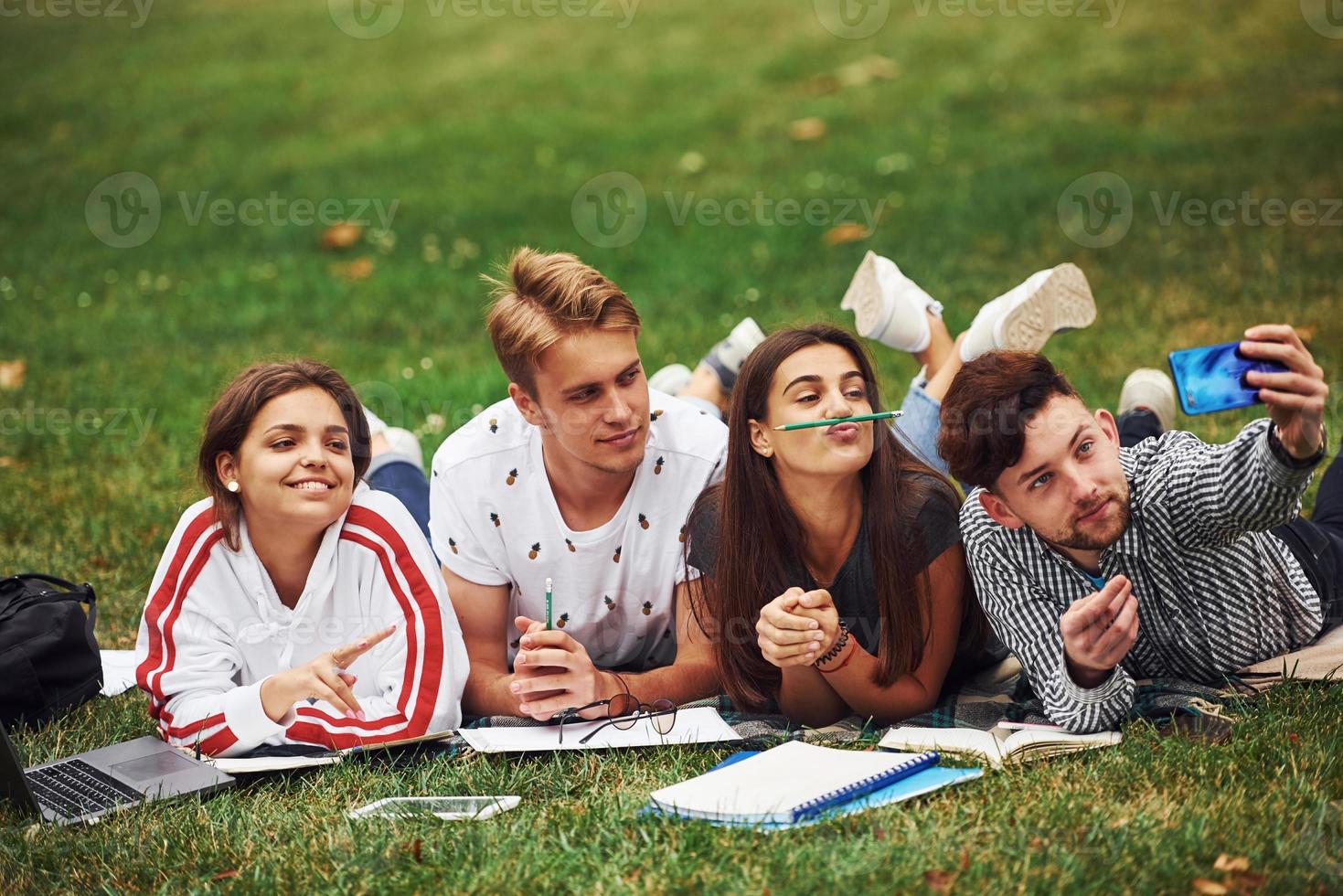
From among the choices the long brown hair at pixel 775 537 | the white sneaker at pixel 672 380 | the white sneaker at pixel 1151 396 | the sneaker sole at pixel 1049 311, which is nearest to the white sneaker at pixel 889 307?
the sneaker sole at pixel 1049 311

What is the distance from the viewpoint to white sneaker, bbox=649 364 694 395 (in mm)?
5441

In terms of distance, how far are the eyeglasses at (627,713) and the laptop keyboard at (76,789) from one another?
1075mm

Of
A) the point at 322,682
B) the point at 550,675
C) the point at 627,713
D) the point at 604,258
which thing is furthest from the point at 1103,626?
the point at 604,258

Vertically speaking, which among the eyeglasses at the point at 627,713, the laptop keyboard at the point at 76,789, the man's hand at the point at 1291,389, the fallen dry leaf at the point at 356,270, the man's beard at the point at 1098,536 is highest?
the fallen dry leaf at the point at 356,270

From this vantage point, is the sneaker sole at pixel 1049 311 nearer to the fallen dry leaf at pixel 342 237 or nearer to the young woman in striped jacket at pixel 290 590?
the young woman in striped jacket at pixel 290 590

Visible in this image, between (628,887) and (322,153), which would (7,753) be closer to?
(628,887)

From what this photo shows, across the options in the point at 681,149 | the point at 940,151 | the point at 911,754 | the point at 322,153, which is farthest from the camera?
the point at 322,153

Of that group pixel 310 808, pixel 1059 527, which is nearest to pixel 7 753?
pixel 310 808

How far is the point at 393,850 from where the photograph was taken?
2877mm

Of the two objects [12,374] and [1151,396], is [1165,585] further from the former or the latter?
[12,374]

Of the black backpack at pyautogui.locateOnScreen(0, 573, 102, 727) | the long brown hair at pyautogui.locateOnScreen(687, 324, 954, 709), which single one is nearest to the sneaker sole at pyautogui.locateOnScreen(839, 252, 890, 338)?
the long brown hair at pyautogui.locateOnScreen(687, 324, 954, 709)

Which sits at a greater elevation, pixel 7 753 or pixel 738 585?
pixel 738 585

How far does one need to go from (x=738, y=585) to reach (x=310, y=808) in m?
1.18

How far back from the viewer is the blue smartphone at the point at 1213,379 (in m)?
3.04
